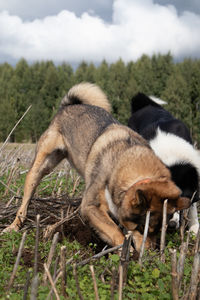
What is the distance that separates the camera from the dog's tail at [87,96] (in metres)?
5.59

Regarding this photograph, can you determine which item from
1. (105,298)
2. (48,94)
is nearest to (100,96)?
(105,298)

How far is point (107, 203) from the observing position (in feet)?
11.9

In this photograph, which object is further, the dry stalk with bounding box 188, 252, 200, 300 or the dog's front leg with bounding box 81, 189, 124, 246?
the dog's front leg with bounding box 81, 189, 124, 246

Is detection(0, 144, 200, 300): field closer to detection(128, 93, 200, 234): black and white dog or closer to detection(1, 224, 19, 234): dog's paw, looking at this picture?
detection(1, 224, 19, 234): dog's paw

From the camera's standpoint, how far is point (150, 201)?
9.99ft

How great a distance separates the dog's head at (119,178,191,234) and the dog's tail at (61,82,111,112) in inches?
109

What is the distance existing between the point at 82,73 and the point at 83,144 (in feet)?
135

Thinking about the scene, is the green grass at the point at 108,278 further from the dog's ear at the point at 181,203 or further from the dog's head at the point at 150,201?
the dog's ear at the point at 181,203

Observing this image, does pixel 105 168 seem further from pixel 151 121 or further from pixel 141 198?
pixel 151 121

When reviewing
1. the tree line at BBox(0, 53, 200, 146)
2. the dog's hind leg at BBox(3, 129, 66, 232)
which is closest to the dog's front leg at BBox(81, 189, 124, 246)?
the dog's hind leg at BBox(3, 129, 66, 232)

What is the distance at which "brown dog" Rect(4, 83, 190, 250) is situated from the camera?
3.10m

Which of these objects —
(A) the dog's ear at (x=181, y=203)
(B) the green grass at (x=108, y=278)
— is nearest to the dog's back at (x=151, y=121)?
(A) the dog's ear at (x=181, y=203)

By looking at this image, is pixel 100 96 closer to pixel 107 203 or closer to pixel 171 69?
pixel 107 203

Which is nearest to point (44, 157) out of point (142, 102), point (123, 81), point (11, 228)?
point (11, 228)
